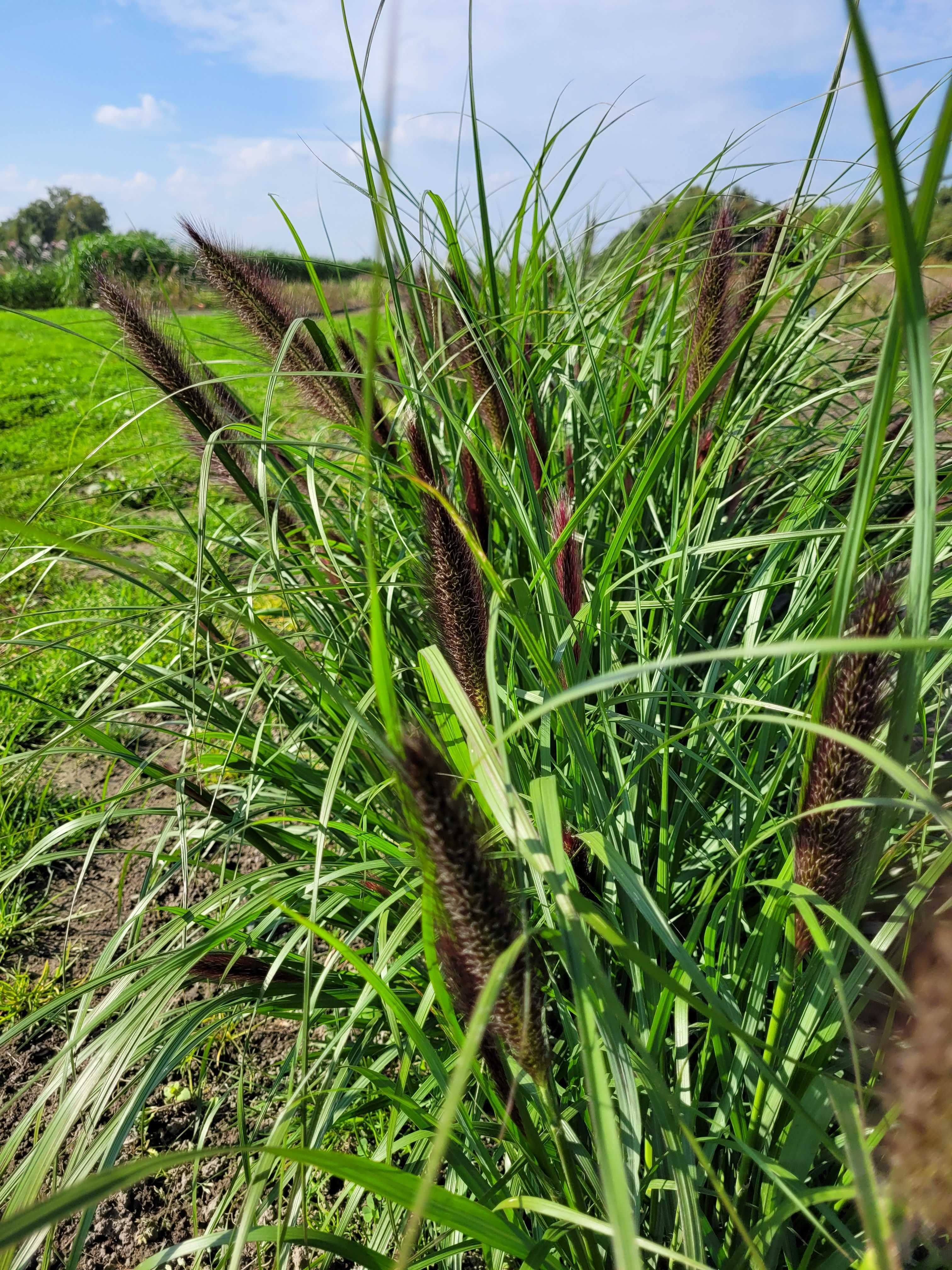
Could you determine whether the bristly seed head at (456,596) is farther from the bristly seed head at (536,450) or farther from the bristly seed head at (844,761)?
the bristly seed head at (536,450)

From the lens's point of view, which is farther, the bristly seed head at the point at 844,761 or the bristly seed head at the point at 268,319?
the bristly seed head at the point at 268,319

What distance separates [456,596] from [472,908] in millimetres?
419

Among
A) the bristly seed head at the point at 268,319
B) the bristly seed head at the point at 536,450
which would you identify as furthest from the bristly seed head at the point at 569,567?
the bristly seed head at the point at 268,319

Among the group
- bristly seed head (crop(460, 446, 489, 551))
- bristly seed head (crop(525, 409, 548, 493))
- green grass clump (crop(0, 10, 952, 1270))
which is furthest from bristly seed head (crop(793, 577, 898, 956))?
bristly seed head (crop(525, 409, 548, 493))

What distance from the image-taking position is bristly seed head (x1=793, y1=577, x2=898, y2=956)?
0.69 meters

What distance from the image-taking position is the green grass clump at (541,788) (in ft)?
2.15

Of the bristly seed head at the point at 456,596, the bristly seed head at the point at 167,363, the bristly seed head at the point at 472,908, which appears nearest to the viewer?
the bristly seed head at the point at 472,908

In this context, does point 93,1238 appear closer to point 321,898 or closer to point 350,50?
point 321,898

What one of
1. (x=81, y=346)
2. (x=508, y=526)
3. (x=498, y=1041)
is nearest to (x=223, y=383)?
(x=508, y=526)

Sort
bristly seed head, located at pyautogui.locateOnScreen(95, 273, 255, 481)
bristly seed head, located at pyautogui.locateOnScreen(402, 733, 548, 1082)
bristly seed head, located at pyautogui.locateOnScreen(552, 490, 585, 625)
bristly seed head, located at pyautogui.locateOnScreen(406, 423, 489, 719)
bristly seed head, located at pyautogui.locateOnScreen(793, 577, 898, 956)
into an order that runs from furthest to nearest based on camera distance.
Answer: bristly seed head, located at pyautogui.locateOnScreen(95, 273, 255, 481) < bristly seed head, located at pyautogui.locateOnScreen(552, 490, 585, 625) < bristly seed head, located at pyautogui.locateOnScreen(406, 423, 489, 719) < bristly seed head, located at pyautogui.locateOnScreen(793, 577, 898, 956) < bristly seed head, located at pyautogui.locateOnScreen(402, 733, 548, 1082)

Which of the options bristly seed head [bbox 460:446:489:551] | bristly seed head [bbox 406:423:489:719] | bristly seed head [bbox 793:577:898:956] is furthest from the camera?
bristly seed head [bbox 460:446:489:551]

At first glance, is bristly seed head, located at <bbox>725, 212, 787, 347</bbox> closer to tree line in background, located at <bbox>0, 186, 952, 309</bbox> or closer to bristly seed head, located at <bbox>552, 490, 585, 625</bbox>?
tree line in background, located at <bbox>0, 186, 952, 309</bbox>

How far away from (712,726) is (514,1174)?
0.73 metres

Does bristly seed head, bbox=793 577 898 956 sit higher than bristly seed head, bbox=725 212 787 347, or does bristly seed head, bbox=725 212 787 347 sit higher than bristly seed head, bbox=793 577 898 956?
bristly seed head, bbox=725 212 787 347
